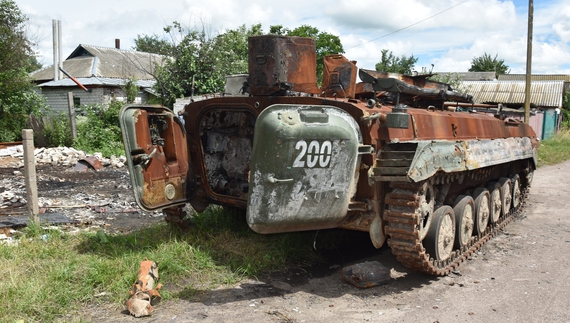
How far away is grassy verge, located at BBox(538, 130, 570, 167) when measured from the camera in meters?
17.5

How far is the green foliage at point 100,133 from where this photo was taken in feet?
51.3

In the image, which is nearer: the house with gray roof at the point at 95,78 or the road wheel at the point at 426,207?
the road wheel at the point at 426,207

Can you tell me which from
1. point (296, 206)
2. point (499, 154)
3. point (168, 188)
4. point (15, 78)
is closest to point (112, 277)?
point (168, 188)

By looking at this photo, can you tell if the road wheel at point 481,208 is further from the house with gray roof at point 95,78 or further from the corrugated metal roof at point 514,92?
the corrugated metal roof at point 514,92

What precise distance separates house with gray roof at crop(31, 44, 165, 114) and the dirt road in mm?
15186

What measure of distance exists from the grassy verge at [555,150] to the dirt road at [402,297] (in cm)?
1200

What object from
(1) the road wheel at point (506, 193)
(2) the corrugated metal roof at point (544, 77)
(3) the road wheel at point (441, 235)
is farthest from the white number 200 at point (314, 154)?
(2) the corrugated metal roof at point (544, 77)

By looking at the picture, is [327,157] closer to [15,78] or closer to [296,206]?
[296,206]

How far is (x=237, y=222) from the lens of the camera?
22.1 ft

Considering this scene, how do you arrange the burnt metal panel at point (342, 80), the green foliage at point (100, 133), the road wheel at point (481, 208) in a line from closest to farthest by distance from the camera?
the burnt metal panel at point (342, 80) → the road wheel at point (481, 208) → the green foliage at point (100, 133)

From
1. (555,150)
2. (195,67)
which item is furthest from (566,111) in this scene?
(195,67)

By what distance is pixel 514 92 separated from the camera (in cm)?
3056

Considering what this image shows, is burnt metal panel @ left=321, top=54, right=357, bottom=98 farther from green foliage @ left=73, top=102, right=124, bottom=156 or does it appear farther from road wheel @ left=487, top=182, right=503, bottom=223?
green foliage @ left=73, top=102, right=124, bottom=156

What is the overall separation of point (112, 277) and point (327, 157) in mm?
2299
